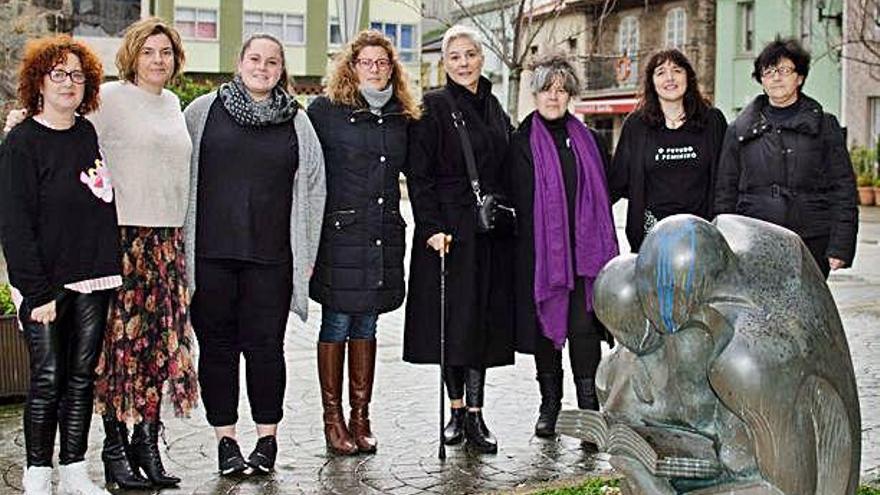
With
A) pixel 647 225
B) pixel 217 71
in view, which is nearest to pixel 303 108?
pixel 647 225

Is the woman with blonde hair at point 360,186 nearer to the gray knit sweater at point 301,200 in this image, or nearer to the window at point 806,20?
the gray knit sweater at point 301,200

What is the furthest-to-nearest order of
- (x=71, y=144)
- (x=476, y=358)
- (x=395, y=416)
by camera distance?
1. (x=395, y=416)
2. (x=476, y=358)
3. (x=71, y=144)

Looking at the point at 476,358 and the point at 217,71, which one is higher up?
the point at 217,71

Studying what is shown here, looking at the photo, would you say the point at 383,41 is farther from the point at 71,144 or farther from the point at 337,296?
the point at 71,144

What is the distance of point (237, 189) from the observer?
5.41 metres

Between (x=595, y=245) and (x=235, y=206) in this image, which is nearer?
(x=235, y=206)

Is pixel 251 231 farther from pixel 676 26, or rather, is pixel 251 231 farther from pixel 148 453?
pixel 676 26

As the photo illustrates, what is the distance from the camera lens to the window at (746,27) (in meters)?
37.2

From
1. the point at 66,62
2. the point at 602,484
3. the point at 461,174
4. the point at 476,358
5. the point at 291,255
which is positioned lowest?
the point at 602,484

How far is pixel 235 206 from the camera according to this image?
5.41 m

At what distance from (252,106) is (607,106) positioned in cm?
3814

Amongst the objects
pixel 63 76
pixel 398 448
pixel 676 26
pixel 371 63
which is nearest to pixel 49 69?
pixel 63 76

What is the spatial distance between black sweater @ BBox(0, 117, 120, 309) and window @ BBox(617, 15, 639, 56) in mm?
38516

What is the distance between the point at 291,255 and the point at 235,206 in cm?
38
